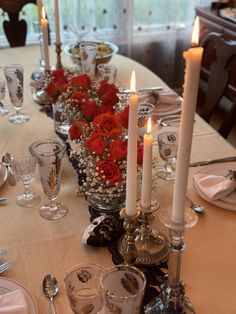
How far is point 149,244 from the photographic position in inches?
37.0

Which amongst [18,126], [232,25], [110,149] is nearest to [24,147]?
[18,126]

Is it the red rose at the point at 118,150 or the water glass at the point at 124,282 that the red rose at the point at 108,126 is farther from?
the water glass at the point at 124,282

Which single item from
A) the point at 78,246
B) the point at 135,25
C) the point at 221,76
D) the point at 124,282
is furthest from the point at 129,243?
the point at 135,25

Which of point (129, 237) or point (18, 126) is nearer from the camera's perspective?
point (129, 237)

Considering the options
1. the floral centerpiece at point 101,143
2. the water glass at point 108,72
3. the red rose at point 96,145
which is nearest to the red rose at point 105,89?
the floral centerpiece at point 101,143

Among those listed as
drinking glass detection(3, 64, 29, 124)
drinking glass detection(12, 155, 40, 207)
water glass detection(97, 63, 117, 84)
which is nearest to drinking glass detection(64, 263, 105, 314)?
drinking glass detection(12, 155, 40, 207)

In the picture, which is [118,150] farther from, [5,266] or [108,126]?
[5,266]

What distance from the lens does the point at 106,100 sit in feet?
3.87

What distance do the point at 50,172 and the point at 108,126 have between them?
171 mm

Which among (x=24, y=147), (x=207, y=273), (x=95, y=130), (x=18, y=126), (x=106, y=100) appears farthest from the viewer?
(x=18, y=126)

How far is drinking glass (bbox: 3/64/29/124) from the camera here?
1439 mm

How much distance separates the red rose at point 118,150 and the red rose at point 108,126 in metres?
0.03

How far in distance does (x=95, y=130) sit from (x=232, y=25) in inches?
81.4

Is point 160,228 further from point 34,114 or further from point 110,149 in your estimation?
point 34,114
